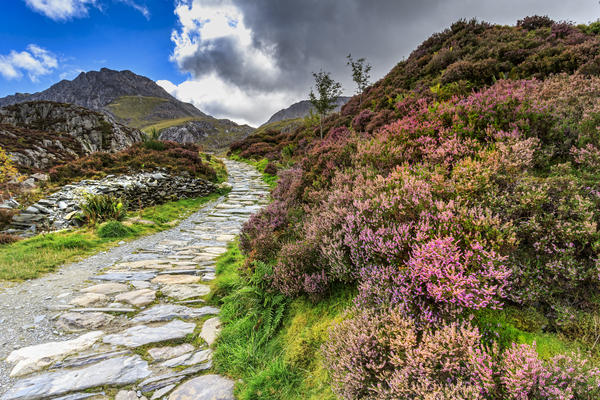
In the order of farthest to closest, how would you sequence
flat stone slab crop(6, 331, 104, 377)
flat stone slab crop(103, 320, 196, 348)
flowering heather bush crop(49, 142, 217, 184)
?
flowering heather bush crop(49, 142, 217, 184), flat stone slab crop(103, 320, 196, 348), flat stone slab crop(6, 331, 104, 377)

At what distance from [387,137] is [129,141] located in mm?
36442

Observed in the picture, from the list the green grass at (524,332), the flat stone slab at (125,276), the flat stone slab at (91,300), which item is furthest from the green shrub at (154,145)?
the green grass at (524,332)

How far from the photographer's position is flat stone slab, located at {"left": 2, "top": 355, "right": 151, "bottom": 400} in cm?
249

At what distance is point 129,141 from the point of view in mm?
31906

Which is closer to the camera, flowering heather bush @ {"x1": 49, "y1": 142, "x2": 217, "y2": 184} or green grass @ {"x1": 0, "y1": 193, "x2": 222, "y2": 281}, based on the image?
green grass @ {"x1": 0, "y1": 193, "x2": 222, "y2": 281}

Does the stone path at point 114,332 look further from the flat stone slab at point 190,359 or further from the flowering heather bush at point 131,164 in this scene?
the flowering heather bush at point 131,164

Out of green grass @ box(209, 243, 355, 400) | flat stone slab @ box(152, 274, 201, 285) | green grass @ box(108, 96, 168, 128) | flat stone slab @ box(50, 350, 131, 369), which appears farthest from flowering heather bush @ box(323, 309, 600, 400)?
green grass @ box(108, 96, 168, 128)

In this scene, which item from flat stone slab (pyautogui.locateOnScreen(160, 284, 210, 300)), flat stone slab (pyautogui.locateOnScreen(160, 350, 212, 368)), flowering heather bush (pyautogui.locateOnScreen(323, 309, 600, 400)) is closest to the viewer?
→ flowering heather bush (pyautogui.locateOnScreen(323, 309, 600, 400))

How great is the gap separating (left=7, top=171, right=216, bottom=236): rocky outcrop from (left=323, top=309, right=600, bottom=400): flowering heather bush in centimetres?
1040

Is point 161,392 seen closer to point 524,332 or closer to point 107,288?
point 107,288

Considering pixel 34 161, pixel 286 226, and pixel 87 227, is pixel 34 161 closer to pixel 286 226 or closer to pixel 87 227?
pixel 87 227

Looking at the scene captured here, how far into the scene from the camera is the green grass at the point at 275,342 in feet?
7.89

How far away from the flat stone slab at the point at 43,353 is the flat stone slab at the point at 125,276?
6.22 feet

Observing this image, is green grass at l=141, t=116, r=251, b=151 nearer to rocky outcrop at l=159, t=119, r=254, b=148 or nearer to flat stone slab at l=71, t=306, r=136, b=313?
rocky outcrop at l=159, t=119, r=254, b=148
